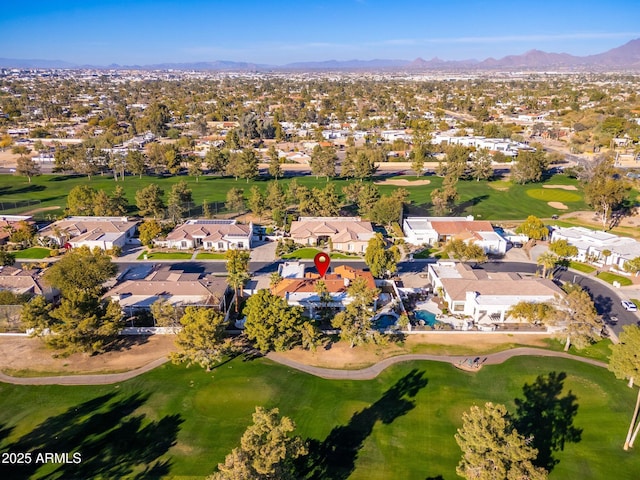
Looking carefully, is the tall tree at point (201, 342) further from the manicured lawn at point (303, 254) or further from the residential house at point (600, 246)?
the residential house at point (600, 246)

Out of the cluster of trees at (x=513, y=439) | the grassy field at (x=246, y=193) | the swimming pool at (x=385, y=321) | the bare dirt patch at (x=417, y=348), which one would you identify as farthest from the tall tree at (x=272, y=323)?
the grassy field at (x=246, y=193)

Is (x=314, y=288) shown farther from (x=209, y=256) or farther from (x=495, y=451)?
(x=495, y=451)

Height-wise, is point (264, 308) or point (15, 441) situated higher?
point (264, 308)

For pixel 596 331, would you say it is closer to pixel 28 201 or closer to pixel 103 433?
pixel 103 433

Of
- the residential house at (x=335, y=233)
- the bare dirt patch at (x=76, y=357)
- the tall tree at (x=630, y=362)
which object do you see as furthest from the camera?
the residential house at (x=335, y=233)

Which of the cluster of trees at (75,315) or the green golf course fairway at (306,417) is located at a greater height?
Answer: the cluster of trees at (75,315)

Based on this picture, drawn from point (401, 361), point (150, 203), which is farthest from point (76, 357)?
point (150, 203)

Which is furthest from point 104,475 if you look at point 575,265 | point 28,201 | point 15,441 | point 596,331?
point 28,201
